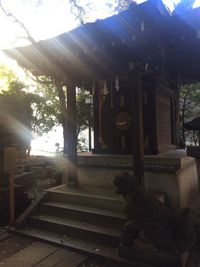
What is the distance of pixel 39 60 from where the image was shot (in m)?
6.66

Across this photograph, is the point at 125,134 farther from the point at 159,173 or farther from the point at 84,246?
the point at 84,246

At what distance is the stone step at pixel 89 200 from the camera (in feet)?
18.2

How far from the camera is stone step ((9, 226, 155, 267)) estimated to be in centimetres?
421

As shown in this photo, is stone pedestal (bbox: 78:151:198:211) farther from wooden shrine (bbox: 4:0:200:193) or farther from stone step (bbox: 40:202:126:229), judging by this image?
stone step (bbox: 40:202:126:229)

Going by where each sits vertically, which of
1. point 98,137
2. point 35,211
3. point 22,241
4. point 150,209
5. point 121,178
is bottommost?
point 22,241

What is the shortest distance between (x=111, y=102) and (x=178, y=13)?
3.49 metres

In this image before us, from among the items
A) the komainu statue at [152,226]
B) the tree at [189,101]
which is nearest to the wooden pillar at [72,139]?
the komainu statue at [152,226]

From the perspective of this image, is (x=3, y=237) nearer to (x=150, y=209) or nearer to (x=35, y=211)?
(x=35, y=211)

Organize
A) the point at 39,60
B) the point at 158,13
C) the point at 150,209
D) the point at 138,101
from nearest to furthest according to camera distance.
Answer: the point at 150,209 → the point at 158,13 → the point at 138,101 → the point at 39,60

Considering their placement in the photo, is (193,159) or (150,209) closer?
(150,209)

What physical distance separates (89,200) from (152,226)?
2.12 meters

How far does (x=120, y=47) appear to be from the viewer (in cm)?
548

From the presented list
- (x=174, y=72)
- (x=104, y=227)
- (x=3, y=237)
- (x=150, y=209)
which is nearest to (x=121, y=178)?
(x=150, y=209)

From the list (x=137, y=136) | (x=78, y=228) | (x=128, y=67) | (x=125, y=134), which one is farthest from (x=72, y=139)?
(x=78, y=228)
